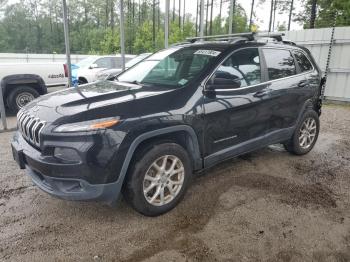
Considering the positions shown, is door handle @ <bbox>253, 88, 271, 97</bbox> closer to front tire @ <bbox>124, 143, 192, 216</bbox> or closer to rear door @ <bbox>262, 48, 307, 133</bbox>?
rear door @ <bbox>262, 48, 307, 133</bbox>

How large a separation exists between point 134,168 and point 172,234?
74cm

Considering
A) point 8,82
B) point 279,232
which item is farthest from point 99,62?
point 279,232

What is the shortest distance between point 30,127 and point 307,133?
427cm

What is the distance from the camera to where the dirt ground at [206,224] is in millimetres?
2633

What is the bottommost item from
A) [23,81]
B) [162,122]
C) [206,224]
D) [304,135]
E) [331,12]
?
[206,224]

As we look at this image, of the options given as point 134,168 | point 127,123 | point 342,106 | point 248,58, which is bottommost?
point 342,106

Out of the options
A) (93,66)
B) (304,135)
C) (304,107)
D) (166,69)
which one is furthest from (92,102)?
(93,66)

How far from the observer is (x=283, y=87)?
4.30 metres

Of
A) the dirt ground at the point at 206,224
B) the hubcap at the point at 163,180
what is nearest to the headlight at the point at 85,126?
the hubcap at the point at 163,180

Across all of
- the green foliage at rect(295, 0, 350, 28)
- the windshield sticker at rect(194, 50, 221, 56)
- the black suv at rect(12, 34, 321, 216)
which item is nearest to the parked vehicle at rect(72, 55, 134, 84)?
the black suv at rect(12, 34, 321, 216)

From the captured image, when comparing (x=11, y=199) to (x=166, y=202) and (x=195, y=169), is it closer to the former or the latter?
(x=166, y=202)

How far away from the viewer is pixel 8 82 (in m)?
7.71

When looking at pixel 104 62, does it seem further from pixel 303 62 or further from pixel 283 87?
pixel 283 87

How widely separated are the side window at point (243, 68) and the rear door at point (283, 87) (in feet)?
0.72
